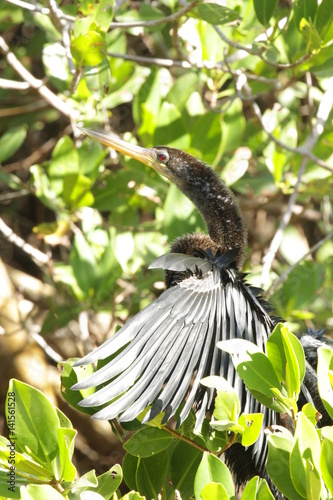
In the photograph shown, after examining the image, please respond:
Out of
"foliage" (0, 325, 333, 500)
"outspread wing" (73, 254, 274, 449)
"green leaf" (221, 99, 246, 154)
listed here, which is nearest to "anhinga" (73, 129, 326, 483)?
"outspread wing" (73, 254, 274, 449)

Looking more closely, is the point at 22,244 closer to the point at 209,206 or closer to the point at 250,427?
the point at 209,206

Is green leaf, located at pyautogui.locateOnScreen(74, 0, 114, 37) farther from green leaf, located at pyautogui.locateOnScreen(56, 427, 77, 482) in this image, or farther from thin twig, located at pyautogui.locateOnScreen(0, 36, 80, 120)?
green leaf, located at pyautogui.locateOnScreen(56, 427, 77, 482)

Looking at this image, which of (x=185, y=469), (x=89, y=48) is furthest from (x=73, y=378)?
(x=89, y=48)

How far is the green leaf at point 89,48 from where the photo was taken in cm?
199

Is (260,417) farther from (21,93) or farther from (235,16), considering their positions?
(21,93)

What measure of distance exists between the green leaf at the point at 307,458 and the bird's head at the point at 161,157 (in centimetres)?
141

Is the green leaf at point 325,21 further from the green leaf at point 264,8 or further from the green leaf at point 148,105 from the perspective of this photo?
the green leaf at point 148,105

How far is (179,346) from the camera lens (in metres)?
1.55

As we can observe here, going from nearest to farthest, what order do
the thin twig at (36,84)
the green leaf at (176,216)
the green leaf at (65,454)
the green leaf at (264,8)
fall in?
the green leaf at (65,454), the green leaf at (264,8), the green leaf at (176,216), the thin twig at (36,84)

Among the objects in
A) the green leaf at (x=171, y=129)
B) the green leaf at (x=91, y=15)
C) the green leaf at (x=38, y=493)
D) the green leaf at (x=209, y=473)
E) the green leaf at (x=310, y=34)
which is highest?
the green leaf at (x=91, y=15)

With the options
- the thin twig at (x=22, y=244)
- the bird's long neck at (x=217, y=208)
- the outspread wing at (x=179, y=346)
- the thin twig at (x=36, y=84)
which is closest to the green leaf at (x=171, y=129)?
the bird's long neck at (x=217, y=208)

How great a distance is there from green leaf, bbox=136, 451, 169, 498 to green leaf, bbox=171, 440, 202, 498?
5cm

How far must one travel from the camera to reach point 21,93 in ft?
11.7

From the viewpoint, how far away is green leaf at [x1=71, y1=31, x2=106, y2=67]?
1.99 meters
